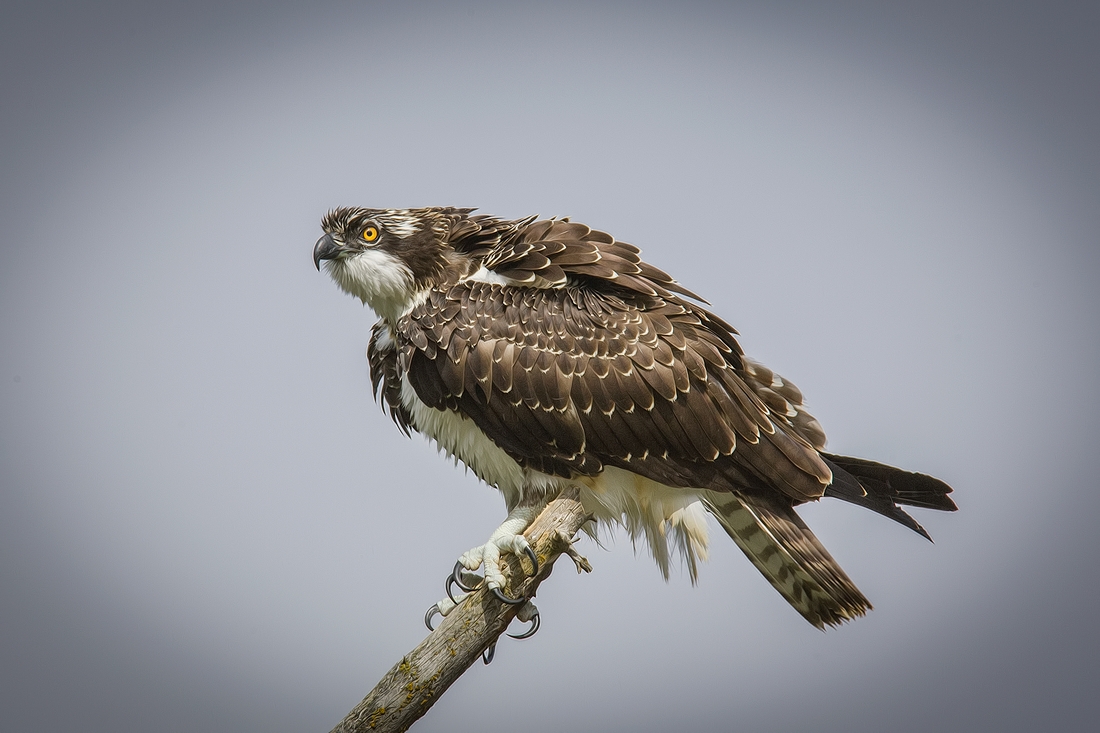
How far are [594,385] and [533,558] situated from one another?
0.91 metres

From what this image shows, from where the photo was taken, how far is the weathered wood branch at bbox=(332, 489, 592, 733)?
3.60 meters

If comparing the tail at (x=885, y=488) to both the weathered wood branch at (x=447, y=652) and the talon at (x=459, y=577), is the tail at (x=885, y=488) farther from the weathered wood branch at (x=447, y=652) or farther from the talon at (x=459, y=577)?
the talon at (x=459, y=577)

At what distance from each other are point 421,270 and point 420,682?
207 cm

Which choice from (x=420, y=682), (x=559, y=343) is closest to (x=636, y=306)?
(x=559, y=343)

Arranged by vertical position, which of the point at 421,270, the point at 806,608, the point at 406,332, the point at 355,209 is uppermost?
the point at 355,209

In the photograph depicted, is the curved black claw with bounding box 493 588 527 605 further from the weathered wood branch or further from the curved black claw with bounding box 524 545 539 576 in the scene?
the curved black claw with bounding box 524 545 539 576

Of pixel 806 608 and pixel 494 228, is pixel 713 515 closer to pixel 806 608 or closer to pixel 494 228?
pixel 806 608

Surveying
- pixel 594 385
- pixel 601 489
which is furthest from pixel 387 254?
pixel 601 489

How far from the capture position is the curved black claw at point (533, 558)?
153 inches

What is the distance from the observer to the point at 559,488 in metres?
4.56

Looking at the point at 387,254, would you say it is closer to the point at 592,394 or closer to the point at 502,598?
the point at 592,394

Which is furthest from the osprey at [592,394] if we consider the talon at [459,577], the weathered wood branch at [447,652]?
the weathered wood branch at [447,652]

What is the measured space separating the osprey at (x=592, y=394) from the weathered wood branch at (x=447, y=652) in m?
0.18

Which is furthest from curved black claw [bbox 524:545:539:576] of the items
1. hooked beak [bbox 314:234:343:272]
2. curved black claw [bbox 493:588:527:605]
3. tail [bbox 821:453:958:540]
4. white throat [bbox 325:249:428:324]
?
hooked beak [bbox 314:234:343:272]
